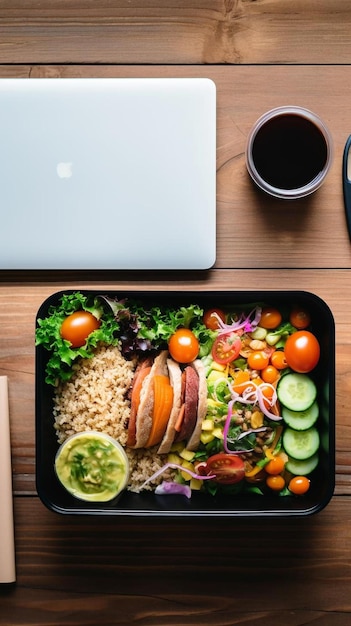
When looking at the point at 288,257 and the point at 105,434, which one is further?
the point at 288,257

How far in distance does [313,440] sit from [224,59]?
2.63ft

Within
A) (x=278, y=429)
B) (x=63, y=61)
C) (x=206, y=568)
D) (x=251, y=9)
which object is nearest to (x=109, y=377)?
(x=278, y=429)

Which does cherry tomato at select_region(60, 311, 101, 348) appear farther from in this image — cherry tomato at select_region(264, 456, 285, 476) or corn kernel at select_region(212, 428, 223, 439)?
cherry tomato at select_region(264, 456, 285, 476)

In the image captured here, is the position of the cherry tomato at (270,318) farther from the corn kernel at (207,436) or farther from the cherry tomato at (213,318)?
the corn kernel at (207,436)

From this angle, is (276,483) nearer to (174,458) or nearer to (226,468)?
(226,468)

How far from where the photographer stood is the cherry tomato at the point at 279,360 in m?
1.23

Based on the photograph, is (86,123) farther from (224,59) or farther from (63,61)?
(224,59)

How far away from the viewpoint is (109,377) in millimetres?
1228

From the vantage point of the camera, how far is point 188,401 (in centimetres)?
118

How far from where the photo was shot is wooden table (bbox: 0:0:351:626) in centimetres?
129

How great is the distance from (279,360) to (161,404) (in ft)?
0.83

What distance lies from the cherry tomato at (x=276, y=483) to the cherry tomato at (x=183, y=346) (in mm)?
286

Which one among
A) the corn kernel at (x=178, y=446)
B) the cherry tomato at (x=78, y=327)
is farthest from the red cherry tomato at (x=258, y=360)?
the cherry tomato at (x=78, y=327)

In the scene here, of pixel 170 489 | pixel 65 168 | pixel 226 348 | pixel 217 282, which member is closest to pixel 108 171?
pixel 65 168
